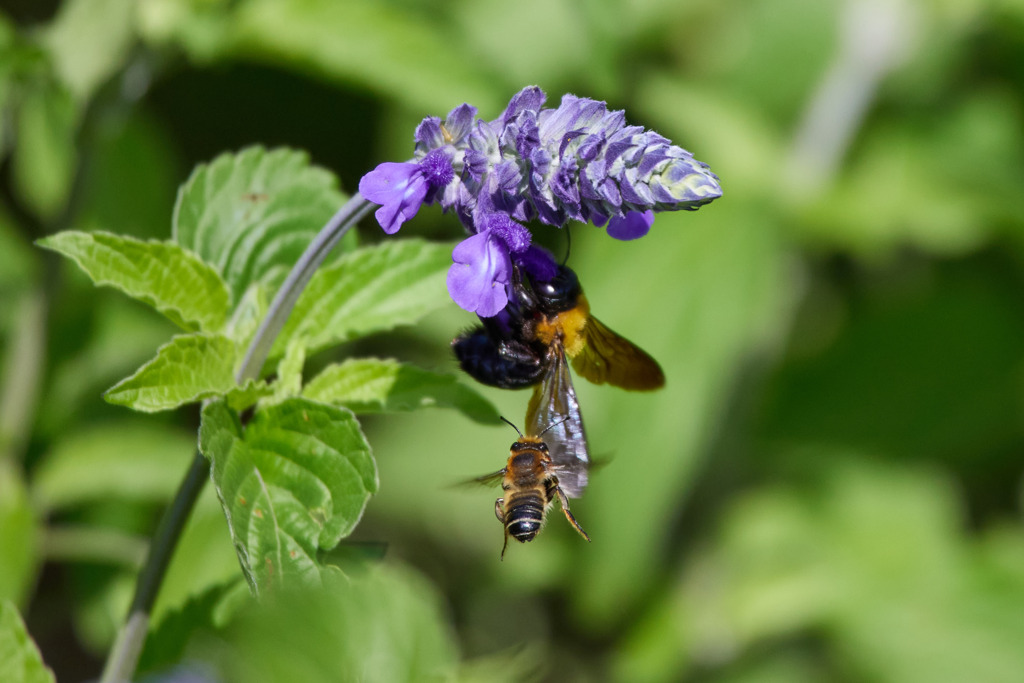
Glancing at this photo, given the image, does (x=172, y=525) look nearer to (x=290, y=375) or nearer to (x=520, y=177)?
(x=290, y=375)

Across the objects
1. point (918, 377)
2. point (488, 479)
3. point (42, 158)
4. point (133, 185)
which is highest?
point (918, 377)

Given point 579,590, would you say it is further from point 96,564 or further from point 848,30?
point 848,30

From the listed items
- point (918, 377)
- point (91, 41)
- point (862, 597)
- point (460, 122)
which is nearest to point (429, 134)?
point (460, 122)

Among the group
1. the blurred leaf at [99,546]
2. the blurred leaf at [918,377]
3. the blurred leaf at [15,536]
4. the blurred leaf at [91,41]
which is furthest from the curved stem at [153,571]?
the blurred leaf at [918,377]

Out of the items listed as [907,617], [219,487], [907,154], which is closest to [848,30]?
[907,154]

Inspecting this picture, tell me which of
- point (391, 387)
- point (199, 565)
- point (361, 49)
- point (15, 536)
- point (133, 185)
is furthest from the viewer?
point (133, 185)

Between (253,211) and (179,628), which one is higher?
(253,211)

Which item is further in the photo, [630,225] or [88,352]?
[88,352]

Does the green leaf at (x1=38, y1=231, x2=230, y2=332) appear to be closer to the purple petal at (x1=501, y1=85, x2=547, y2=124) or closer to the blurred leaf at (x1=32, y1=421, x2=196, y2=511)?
the purple petal at (x1=501, y1=85, x2=547, y2=124)
